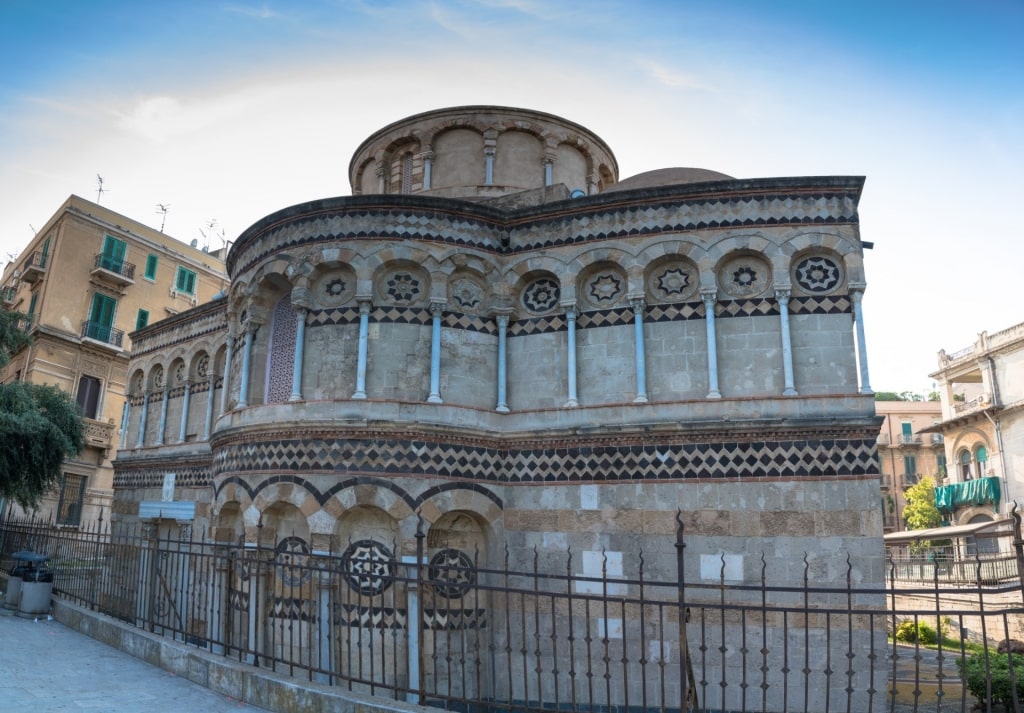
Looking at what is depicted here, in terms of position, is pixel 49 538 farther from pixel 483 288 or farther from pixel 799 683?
pixel 799 683

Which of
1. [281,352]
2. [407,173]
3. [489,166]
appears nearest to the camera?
[281,352]

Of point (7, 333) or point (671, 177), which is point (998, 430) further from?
point (7, 333)

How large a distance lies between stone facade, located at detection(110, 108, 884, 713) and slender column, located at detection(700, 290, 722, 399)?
0.03 m

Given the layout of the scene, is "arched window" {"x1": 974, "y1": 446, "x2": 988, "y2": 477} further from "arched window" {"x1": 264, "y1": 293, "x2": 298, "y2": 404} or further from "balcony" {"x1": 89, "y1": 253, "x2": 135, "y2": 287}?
"balcony" {"x1": 89, "y1": 253, "x2": 135, "y2": 287}

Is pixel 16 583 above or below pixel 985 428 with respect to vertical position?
below

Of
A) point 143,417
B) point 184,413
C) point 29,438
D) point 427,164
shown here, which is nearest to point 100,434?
point 143,417

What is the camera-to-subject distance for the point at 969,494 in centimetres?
3281

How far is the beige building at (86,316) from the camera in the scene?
2758cm

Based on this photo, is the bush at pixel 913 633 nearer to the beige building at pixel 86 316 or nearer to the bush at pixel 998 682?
the bush at pixel 998 682

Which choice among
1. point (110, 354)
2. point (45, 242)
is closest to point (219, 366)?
point (110, 354)

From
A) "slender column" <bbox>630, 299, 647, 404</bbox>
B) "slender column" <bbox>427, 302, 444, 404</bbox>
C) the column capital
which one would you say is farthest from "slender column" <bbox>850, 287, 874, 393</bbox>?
the column capital

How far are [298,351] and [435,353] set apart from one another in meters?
2.27

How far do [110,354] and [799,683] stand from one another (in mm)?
27679

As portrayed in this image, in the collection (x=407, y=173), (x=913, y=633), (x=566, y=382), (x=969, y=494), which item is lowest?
(x=913, y=633)
